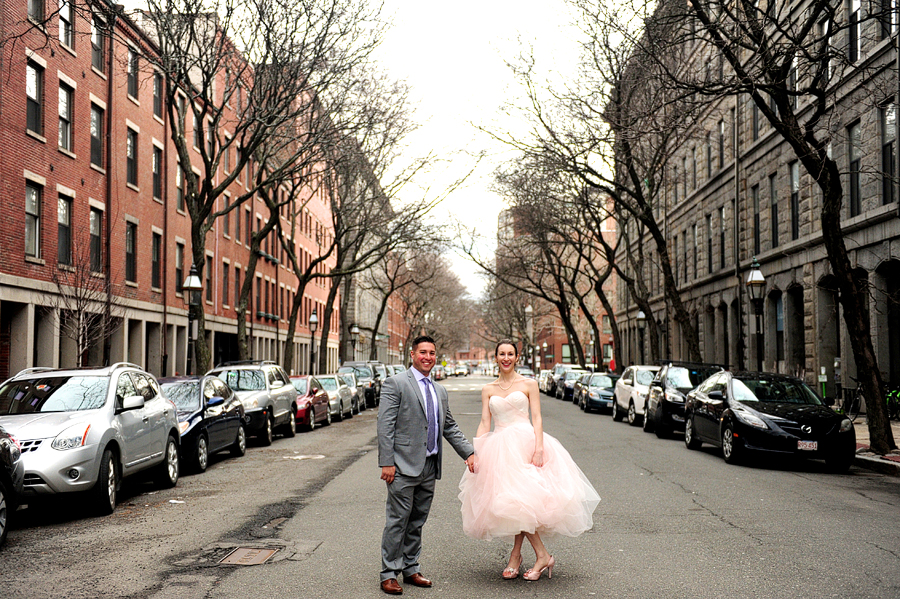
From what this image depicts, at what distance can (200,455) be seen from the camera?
1426 centimetres

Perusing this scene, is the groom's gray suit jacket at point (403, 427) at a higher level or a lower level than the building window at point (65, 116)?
lower

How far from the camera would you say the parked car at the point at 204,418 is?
1412 centimetres

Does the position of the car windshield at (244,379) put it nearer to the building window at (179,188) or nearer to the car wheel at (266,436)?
the car wheel at (266,436)

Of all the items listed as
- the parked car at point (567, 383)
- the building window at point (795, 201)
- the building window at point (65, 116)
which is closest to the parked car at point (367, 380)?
the parked car at point (567, 383)

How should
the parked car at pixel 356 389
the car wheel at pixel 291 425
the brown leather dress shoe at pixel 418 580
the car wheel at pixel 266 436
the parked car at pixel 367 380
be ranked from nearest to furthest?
the brown leather dress shoe at pixel 418 580, the car wheel at pixel 266 436, the car wheel at pixel 291 425, the parked car at pixel 356 389, the parked car at pixel 367 380

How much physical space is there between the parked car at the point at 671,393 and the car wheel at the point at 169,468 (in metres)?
11.5

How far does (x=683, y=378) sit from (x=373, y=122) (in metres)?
11.0

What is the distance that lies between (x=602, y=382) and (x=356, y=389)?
883cm

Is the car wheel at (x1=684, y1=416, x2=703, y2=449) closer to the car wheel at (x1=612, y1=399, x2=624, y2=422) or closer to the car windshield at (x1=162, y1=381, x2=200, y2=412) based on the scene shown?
the car windshield at (x1=162, y1=381, x2=200, y2=412)

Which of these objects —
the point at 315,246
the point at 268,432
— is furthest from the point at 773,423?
the point at 315,246

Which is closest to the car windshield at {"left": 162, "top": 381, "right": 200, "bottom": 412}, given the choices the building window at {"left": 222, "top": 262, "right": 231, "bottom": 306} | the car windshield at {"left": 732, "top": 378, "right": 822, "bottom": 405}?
the car windshield at {"left": 732, "top": 378, "right": 822, "bottom": 405}

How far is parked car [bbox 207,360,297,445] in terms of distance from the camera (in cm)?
1894

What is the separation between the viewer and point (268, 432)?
758 inches

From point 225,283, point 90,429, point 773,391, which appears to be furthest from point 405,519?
point 225,283
